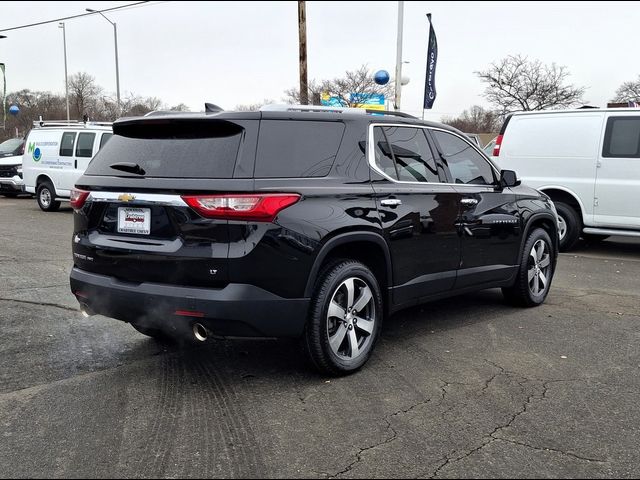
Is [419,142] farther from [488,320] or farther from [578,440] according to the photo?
[578,440]

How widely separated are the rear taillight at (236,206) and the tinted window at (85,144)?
471 inches

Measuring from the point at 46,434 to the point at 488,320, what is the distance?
388 cm

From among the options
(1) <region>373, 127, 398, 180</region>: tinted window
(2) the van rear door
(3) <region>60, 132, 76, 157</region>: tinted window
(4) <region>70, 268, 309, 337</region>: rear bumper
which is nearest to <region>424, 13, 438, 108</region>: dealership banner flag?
(2) the van rear door

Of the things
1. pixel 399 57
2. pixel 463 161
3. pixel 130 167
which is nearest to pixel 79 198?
pixel 130 167

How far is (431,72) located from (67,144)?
420 inches

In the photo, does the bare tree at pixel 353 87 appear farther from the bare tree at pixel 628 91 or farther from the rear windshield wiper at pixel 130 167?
the rear windshield wiper at pixel 130 167

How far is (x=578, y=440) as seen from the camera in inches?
126

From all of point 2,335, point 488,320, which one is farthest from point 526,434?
point 2,335

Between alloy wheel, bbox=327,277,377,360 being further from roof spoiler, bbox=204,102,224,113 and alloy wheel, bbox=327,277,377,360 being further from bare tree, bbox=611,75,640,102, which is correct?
bare tree, bbox=611,75,640,102

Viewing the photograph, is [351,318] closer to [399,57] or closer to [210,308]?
[210,308]

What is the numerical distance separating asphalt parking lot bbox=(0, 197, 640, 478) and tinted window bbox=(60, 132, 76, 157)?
979 cm

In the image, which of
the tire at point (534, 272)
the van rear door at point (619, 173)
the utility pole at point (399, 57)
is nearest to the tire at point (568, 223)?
the van rear door at point (619, 173)

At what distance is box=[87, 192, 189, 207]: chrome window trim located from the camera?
3561mm

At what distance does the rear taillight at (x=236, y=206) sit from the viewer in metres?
3.46
